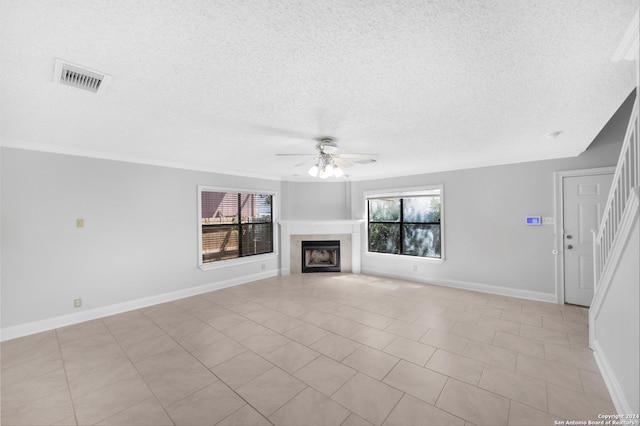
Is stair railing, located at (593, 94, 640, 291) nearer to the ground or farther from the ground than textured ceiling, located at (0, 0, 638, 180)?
nearer to the ground

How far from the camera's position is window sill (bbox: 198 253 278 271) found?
4.90 meters

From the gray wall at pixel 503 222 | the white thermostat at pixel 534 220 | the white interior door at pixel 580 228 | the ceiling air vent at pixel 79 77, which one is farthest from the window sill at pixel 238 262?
the white interior door at pixel 580 228

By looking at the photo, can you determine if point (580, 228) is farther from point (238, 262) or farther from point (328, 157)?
point (238, 262)

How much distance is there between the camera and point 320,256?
6461 millimetres

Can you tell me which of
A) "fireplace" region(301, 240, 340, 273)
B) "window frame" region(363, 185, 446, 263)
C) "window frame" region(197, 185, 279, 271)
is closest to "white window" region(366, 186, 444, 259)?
"window frame" region(363, 185, 446, 263)

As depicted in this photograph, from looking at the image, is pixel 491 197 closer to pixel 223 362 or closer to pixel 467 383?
pixel 467 383

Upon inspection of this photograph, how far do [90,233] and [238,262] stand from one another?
2426 millimetres

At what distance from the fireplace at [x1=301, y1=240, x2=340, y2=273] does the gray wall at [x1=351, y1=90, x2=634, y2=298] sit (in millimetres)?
1813

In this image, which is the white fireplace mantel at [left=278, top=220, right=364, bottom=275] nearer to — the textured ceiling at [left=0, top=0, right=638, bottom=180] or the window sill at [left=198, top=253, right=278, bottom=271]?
the window sill at [left=198, top=253, right=278, bottom=271]

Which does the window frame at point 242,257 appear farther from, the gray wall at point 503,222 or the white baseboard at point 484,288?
the gray wall at point 503,222

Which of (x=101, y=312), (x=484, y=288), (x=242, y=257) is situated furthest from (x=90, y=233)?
(x=484, y=288)

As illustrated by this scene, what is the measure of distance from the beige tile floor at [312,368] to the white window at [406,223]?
1.73m

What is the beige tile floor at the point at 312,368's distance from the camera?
187 centimetres

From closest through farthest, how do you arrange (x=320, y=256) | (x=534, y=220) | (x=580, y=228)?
(x=580, y=228) → (x=534, y=220) → (x=320, y=256)
